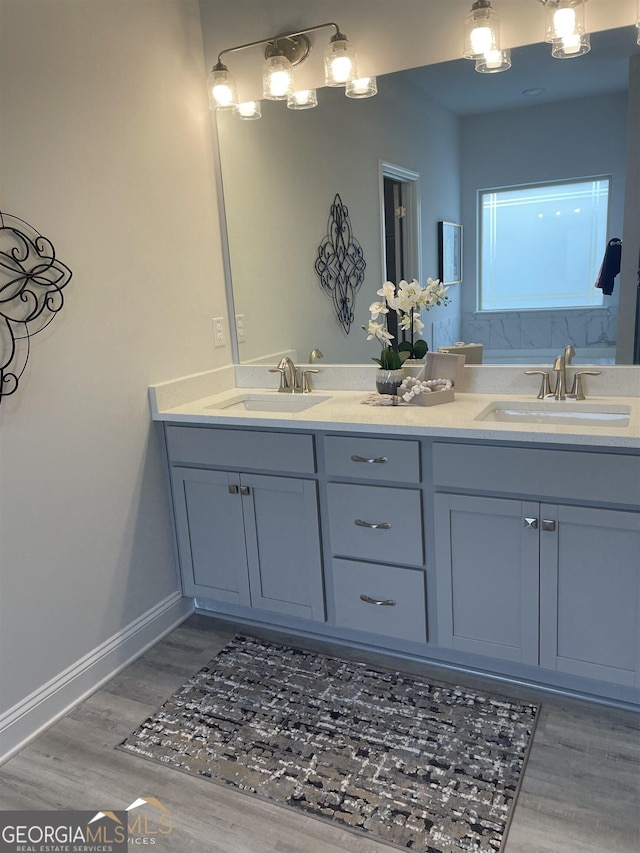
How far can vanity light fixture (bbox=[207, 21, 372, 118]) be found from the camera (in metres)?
2.29

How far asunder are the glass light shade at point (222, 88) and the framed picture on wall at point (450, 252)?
98 cm

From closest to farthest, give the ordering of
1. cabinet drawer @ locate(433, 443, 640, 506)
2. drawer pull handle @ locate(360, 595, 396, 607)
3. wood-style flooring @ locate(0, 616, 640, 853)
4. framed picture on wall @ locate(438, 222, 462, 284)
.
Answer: wood-style flooring @ locate(0, 616, 640, 853) → cabinet drawer @ locate(433, 443, 640, 506) → drawer pull handle @ locate(360, 595, 396, 607) → framed picture on wall @ locate(438, 222, 462, 284)

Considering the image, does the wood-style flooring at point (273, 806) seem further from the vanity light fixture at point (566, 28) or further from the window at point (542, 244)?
the vanity light fixture at point (566, 28)

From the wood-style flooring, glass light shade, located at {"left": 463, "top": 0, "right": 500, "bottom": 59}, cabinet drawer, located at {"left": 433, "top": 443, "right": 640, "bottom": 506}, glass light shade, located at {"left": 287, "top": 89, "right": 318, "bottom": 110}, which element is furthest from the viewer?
glass light shade, located at {"left": 287, "top": 89, "right": 318, "bottom": 110}

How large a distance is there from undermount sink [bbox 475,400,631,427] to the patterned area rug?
3.07 feet

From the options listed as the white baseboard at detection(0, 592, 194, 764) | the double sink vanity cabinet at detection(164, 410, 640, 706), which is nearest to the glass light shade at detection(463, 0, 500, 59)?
the double sink vanity cabinet at detection(164, 410, 640, 706)

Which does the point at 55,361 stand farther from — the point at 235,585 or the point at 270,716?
the point at 270,716

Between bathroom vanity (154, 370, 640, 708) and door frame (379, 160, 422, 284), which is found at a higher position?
door frame (379, 160, 422, 284)

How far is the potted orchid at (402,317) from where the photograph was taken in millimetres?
Answer: 2400

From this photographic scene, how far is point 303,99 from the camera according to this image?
8.06ft

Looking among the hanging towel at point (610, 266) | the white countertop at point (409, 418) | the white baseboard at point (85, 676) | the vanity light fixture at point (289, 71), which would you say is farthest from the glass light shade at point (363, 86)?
the white baseboard at point (85, 676)

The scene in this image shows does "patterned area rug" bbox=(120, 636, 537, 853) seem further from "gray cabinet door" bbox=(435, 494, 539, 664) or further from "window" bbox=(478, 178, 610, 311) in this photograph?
"window" bbox=(478, 178, 610, 311)

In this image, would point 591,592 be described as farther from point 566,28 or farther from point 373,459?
point 566,28

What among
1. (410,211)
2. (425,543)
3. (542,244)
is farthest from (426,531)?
(410,211)
